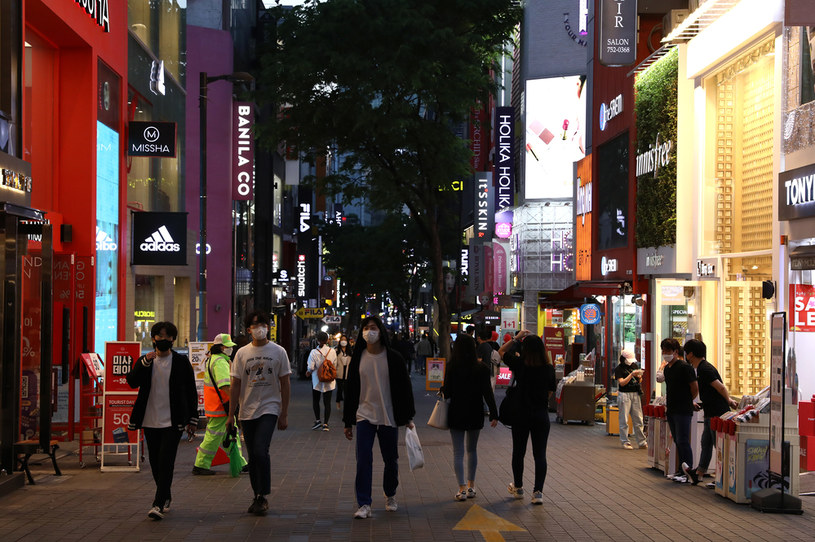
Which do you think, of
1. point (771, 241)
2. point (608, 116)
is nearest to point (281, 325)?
point (608, 116)

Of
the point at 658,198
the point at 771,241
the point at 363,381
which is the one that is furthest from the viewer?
the point at 658,198

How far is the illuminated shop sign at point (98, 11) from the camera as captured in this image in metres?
18.6

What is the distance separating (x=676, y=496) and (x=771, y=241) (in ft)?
18.7

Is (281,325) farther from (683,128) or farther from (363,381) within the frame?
(363,381)

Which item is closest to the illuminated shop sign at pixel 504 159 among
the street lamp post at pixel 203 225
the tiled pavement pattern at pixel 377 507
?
the street lamp post at pixel 203 225

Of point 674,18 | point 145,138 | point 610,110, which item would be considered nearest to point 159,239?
point 145,138

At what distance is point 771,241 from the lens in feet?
55.4

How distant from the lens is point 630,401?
755 inches

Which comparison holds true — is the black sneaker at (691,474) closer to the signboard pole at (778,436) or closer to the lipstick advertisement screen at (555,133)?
the signboard pole at (778,436)

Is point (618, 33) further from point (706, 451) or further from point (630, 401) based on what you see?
point (706, 451)

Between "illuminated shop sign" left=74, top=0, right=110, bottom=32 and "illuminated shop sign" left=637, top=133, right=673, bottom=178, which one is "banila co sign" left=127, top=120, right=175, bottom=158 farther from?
"illuminated shop sign" left=637, top=133, right=673, bottom=178

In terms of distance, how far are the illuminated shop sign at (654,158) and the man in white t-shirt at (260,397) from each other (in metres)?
12.4

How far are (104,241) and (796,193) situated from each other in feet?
39.1

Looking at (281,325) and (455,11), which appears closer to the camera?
(455,11)
